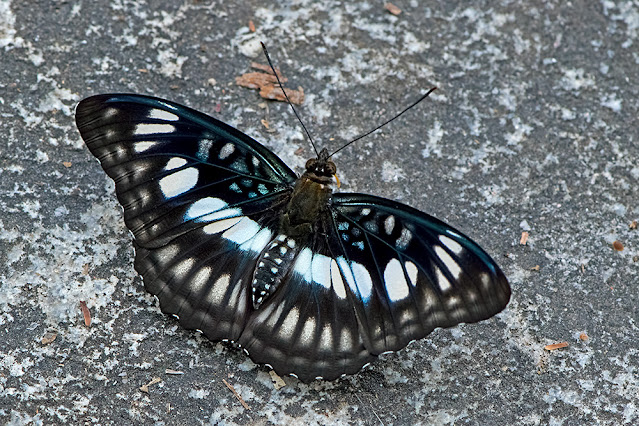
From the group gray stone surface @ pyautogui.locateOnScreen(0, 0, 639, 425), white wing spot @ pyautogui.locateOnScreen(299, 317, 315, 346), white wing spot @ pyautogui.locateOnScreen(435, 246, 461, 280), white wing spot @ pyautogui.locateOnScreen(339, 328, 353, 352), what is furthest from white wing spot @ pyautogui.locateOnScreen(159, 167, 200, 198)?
white wing spot @ pyautogui.locateOnScreen(435, 246, 461, 280)

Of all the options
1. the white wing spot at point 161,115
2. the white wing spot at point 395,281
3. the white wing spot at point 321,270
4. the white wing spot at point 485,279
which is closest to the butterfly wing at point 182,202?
the white wing spot at point 161,115

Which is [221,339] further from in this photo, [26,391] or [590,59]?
[590,59]

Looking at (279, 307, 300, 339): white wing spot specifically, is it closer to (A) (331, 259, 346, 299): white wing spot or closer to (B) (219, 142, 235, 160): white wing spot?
(A) (331, 259, 346, 299): white wing spot

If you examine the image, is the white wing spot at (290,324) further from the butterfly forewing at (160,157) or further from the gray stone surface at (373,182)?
the butterfly forewing at (160,157)

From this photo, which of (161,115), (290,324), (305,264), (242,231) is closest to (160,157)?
(161,115)

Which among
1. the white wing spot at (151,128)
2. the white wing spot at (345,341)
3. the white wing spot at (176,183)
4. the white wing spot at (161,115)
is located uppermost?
the white wing spot at (161,115)

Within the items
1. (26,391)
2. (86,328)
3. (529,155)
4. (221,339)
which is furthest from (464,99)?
(26,391)
